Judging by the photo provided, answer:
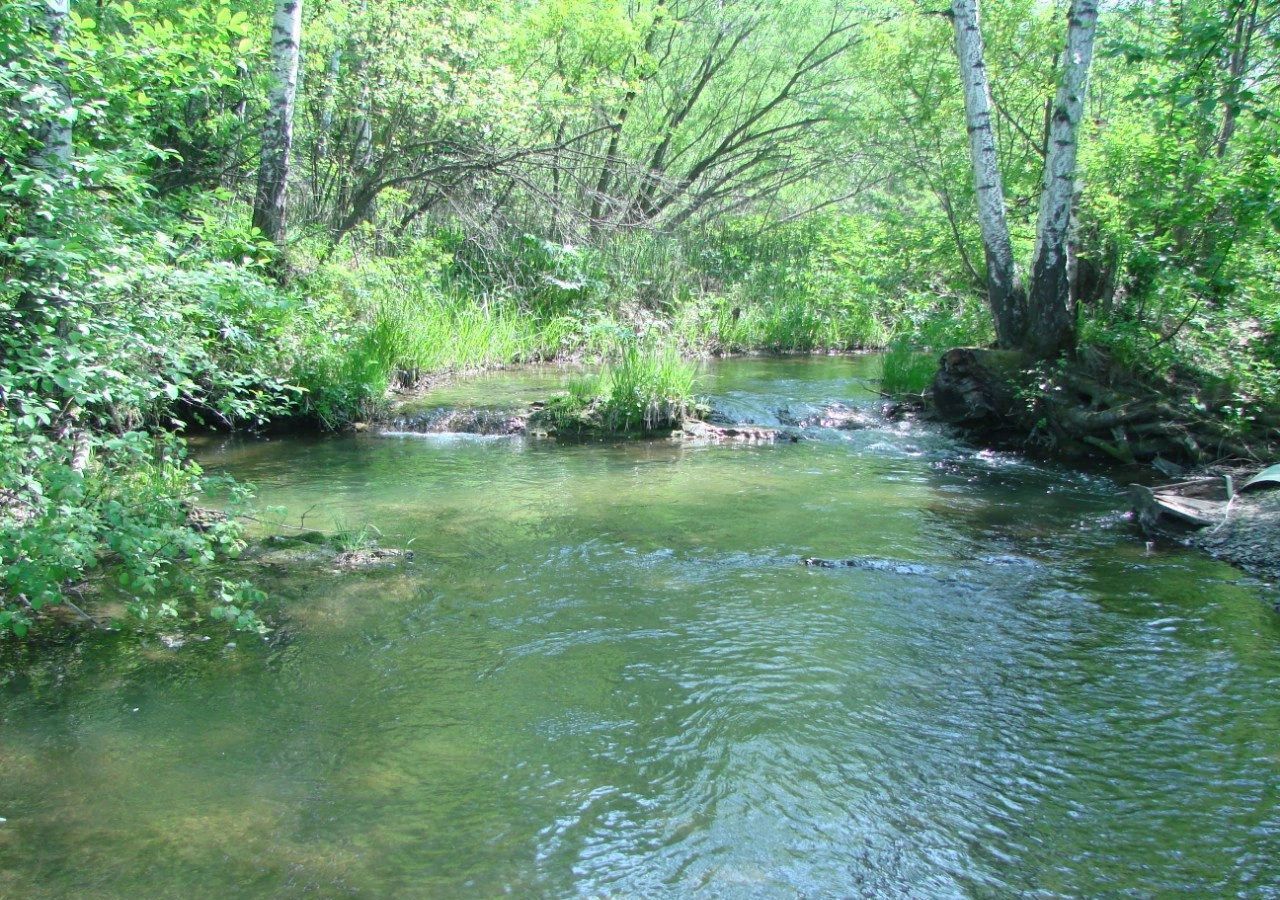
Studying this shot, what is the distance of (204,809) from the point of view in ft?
Answer: 11.0

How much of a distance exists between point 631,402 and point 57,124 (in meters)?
7.21

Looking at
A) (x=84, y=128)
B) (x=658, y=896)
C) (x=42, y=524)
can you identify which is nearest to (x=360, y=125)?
(x=84, y=128)

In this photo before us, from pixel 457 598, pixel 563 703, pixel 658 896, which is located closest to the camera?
pixel 658 896

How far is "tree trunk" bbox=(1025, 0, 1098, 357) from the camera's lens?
360 inches

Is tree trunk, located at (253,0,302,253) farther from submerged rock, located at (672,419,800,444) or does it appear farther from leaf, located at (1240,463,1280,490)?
leaf, located at (1240,463,1280,490)

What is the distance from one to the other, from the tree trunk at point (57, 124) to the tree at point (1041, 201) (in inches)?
337

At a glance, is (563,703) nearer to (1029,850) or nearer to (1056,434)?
(1029,850)

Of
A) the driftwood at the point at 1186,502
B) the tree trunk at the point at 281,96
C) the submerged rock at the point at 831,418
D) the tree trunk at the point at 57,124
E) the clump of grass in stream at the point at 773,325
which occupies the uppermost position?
the tree trunk at the point at 281,96

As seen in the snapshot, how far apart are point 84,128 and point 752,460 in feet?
21.0

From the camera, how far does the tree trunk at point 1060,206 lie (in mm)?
9141

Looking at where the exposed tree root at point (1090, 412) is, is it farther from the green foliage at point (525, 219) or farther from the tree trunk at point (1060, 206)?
the tree trunk at point (1060, 206)

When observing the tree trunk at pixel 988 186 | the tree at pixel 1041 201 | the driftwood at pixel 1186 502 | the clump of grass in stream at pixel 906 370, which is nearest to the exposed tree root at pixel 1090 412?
A: the tree at pixel 1041 201

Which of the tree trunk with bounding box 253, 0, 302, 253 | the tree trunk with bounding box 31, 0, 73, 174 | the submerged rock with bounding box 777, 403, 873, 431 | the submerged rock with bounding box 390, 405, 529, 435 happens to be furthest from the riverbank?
the tree trunk with bounding box 253, 0, 302, 253

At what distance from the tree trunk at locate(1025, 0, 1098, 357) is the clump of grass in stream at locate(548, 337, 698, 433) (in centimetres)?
396
